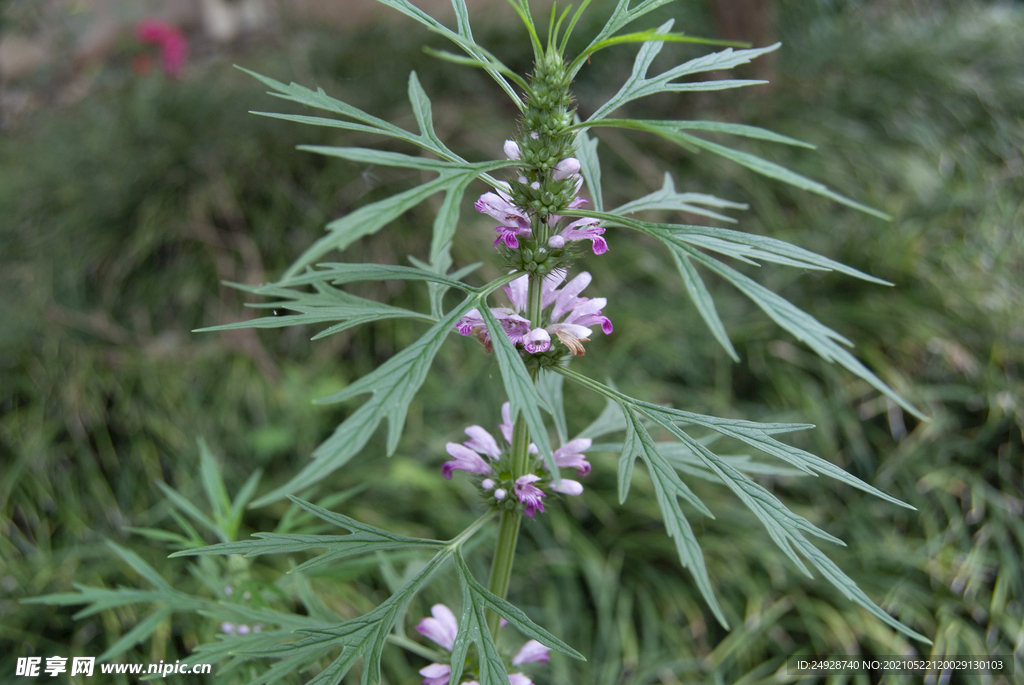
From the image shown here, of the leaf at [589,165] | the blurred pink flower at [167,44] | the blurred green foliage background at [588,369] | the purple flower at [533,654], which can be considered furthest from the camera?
the blurred pink flower at [167,44]

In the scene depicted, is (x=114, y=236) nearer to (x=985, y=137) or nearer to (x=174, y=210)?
(x=174, y=210)

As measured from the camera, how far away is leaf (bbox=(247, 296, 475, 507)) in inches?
18.3

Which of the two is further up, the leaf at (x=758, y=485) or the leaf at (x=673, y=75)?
the leaf at (x=673, y=75)

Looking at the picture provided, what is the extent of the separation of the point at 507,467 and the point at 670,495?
10.1 inches

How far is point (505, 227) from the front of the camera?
0.67m

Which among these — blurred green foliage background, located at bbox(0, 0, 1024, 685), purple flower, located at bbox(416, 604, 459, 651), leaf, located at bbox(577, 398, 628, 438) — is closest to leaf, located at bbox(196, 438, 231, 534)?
blurred green foliage background, located at bbox(0, 0, 1024, 685)

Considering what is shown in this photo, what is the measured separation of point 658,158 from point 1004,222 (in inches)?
61.2

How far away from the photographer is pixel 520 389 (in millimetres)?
532

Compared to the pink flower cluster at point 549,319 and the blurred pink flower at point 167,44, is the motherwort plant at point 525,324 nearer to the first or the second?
the pink flower cluster at point 549,319

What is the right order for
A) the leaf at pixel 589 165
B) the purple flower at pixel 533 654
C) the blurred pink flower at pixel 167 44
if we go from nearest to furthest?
the leaf at pixel 589 165
the purple flower at pixel 533 654
the blurred pink flower at pixel 167 44

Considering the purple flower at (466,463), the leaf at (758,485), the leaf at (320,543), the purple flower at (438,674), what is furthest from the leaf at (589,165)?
the purple flower at (438,674)

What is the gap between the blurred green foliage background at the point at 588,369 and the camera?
1.94m

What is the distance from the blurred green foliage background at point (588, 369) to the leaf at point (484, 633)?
36 centimetres

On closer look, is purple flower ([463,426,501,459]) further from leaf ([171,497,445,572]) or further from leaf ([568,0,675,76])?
leaf ([568,0,675,76])
